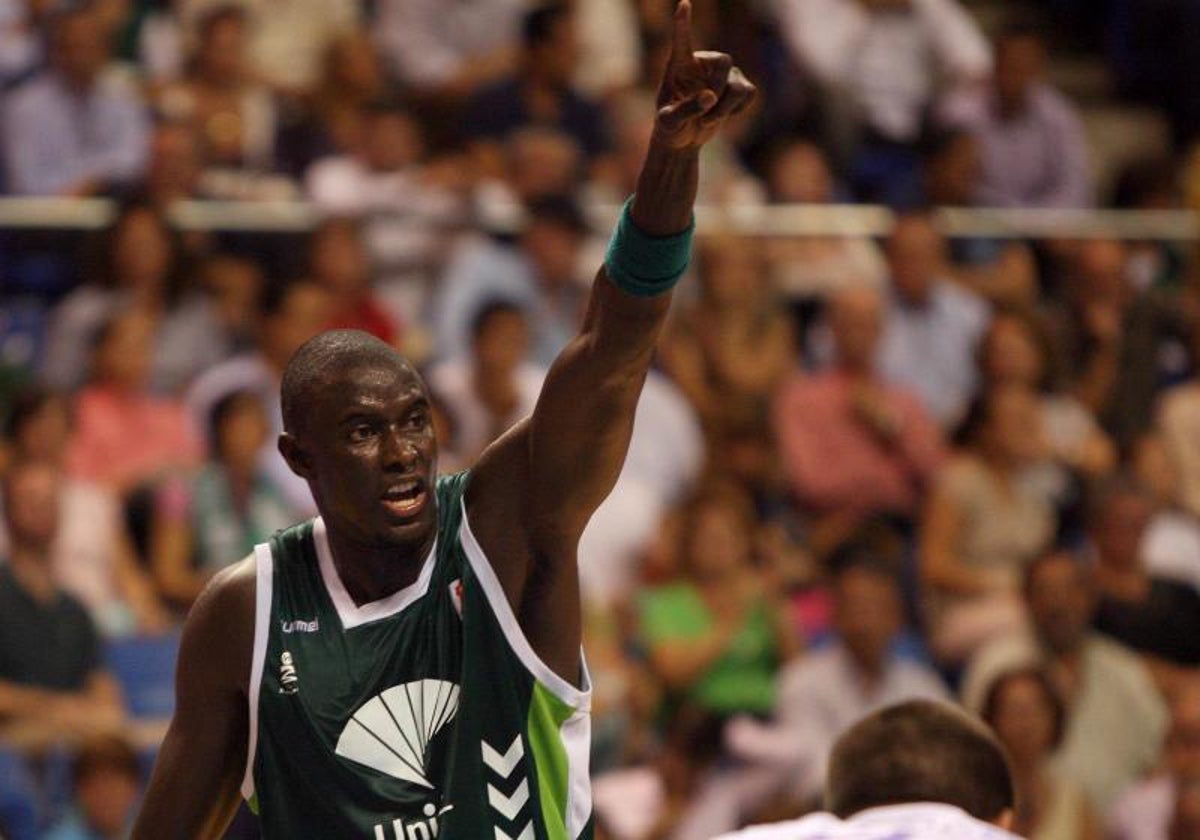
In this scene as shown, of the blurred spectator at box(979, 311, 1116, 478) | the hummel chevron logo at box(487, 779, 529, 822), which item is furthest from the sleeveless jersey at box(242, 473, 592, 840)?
the blurred spectator at box(979, 311, 1116, 478)

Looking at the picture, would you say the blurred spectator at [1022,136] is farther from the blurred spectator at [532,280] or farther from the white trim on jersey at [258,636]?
the white trim on jersey at [258,636]

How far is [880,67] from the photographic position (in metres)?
10.6

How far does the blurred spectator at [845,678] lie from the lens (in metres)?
7.47

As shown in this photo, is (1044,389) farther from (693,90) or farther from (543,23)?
(693,90)

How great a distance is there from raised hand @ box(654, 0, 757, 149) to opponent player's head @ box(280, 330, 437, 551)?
1.89 feet

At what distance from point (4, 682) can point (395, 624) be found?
12.9 ft

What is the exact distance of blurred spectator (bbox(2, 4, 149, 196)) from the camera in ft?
28.7

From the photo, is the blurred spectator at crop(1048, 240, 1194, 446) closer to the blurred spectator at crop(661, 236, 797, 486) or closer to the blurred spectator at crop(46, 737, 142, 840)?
the blurred spectator at crop(661, 236, 797, 486)

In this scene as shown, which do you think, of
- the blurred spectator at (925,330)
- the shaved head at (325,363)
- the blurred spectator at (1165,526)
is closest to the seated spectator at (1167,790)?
the blurred spectator at (1165,526)

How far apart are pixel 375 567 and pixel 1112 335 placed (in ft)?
23.1

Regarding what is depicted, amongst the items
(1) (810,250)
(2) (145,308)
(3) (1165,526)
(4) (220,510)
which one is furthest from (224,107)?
(3) (1165,526)

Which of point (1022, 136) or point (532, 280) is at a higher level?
point (532, 280)

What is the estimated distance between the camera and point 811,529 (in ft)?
28.4

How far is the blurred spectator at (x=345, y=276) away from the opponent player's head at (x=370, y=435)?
506 centimetres
